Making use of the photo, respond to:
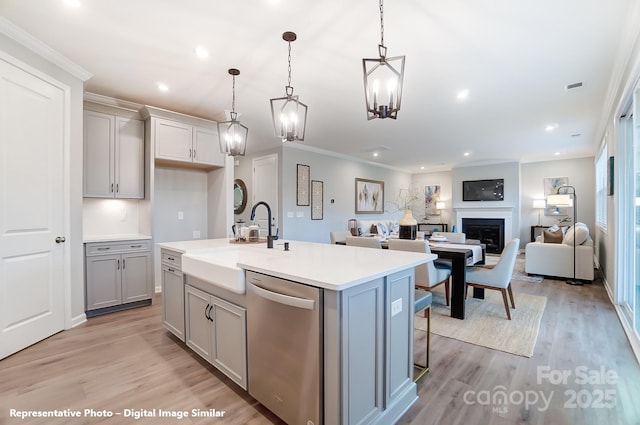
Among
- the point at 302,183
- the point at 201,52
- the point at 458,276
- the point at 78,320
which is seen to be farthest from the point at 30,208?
the point at 302,183

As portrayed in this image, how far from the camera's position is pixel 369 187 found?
8344mm

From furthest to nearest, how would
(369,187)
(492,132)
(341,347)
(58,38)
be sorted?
(369,187)
(492,132)
(58,38)
(341,347)

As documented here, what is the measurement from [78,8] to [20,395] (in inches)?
106

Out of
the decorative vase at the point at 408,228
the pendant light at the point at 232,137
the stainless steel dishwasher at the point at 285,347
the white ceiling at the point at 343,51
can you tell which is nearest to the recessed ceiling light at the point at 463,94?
the white ceiling at the point at 343,51

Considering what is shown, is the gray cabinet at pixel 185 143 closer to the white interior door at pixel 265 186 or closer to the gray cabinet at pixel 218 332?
the white interior door at pixel 265 186

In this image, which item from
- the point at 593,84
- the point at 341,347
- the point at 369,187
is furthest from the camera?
the point at 369,187

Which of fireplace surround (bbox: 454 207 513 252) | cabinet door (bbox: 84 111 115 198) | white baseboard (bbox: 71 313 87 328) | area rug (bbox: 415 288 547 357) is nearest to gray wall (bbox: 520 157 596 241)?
fireplace surround (bbox: 454 207 513 252)

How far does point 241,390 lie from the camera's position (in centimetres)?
199

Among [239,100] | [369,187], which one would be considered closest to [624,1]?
[239,100]

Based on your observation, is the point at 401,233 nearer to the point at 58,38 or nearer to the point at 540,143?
the point at 58,38

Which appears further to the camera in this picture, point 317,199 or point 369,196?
point 369,196

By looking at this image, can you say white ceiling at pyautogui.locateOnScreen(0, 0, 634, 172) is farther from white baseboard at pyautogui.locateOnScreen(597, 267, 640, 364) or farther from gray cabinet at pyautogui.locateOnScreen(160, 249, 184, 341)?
white baseboard at pyautogui.locateOnScreen(597, 267, 640, 364)

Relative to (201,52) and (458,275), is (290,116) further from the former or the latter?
(458,275)

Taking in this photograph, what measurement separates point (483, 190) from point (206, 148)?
7582 mm
